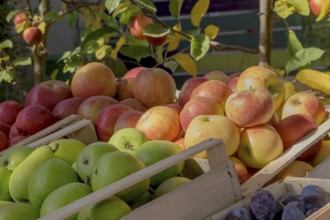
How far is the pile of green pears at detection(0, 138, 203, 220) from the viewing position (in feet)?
3.65

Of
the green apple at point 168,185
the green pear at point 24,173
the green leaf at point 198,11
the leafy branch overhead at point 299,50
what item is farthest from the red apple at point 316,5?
the green pear at point 24,173

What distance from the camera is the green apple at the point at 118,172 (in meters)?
1.14

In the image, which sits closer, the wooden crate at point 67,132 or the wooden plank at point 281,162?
the wooden plank at point 281,162

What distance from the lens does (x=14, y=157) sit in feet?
4.68

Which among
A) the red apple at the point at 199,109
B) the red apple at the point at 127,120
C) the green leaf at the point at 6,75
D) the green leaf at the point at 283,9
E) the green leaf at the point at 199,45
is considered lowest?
the green leaf at the point at 6,75

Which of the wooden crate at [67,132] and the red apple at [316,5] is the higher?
the red apple at [316,5]

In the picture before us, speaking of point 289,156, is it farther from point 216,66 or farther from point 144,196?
point 216,66

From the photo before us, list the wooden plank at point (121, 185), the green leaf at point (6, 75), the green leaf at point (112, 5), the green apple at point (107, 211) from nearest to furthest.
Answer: the wooden plank at point (121, 185) < the green apple at point (107, 211) < the green leaf at point (112, 5) < the green leaf at point (6, 75)

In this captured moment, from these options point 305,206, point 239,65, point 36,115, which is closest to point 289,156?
point 305,206

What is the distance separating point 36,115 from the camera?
1.81 m

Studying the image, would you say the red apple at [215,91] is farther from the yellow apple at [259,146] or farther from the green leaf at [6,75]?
the green leaf at [6,75]

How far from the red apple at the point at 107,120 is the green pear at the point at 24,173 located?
345mm

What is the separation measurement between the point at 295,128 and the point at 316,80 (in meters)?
0.40

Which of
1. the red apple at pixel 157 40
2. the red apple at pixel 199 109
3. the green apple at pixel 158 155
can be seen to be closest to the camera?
the green apple at pixel 158 155
